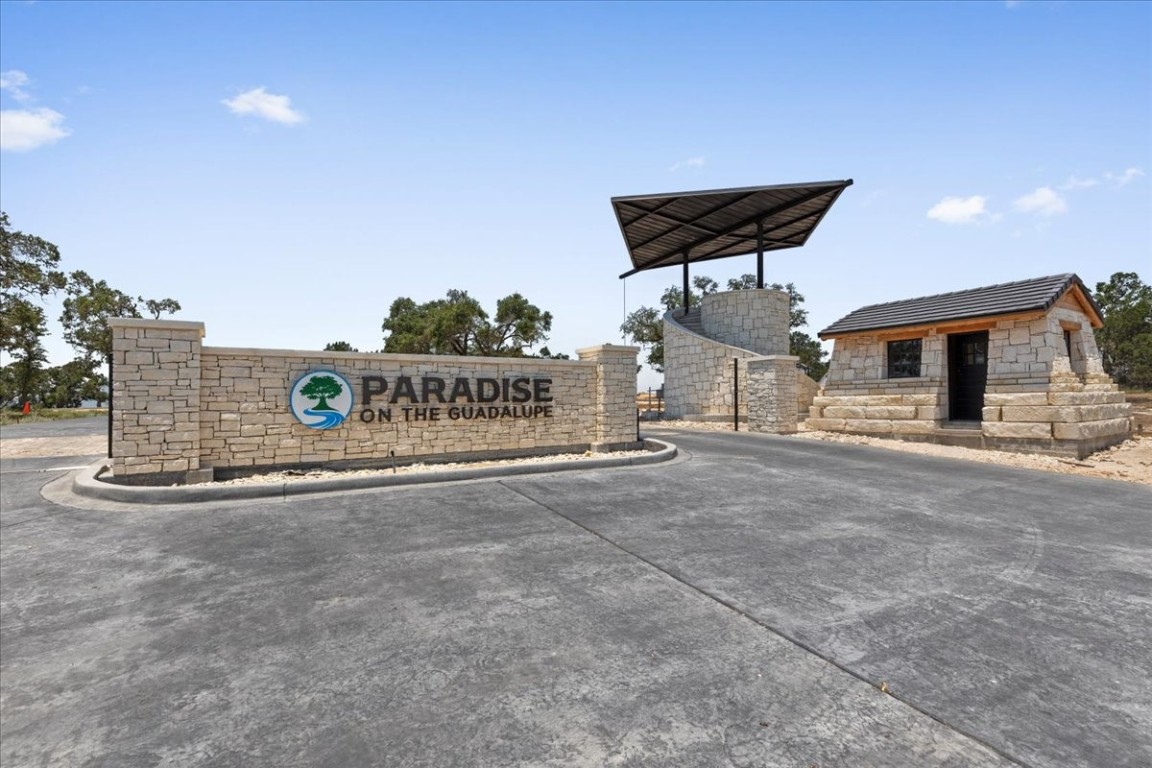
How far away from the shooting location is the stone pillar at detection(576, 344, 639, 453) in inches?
513

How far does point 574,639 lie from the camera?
12.0 feet

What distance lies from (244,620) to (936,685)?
4821mm

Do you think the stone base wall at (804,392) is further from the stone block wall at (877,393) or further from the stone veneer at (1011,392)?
the stone veneer at (1011,392)

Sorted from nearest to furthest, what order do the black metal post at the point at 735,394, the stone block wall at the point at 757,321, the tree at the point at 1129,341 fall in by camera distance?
the black metal post at the point at 735,394 → the stone block wall at the point at 757,321 → the tree at the point at 1129,341

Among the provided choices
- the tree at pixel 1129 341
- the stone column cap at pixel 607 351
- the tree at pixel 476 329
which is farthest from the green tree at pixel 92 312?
the tree at pixel 1129 341

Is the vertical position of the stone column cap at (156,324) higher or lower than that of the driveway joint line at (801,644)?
higher

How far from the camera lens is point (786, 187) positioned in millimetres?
20297

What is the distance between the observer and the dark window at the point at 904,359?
57.0 ft

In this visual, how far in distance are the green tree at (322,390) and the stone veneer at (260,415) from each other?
0.80ft

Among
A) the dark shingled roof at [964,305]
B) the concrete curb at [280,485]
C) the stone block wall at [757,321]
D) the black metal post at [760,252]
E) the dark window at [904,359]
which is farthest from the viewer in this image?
the black metal post at [760,252]

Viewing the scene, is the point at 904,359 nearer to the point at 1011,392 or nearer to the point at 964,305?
the point at 964,305

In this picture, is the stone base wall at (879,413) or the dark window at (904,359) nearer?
the stone base wall at (879,413)

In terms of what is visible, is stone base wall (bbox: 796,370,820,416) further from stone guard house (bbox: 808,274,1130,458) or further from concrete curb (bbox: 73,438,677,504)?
concrete curb (bbox: 73,438,677,504)

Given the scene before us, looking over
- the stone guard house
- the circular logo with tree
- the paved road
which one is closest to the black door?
the stone guard house
